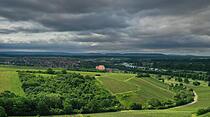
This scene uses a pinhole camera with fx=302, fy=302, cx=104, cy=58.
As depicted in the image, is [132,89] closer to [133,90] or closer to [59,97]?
[133,90]

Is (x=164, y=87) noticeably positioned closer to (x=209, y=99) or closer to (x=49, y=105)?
(x=209, y=99)

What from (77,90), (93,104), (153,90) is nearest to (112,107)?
(93,104)

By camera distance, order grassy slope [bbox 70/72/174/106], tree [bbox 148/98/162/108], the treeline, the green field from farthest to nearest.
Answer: grassy slope [bbox 70/72/174/106] → the green field → tree [bbox 148/98/162/108] → the treeline

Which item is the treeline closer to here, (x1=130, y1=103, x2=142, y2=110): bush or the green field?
the green field

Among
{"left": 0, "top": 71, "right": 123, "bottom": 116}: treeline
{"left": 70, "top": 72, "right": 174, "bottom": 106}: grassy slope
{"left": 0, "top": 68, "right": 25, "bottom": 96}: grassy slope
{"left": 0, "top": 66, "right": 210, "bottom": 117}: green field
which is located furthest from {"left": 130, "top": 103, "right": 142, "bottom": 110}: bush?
{"left": 0, "top": 68, "right": 25, "bottom": 96}: grassy slope

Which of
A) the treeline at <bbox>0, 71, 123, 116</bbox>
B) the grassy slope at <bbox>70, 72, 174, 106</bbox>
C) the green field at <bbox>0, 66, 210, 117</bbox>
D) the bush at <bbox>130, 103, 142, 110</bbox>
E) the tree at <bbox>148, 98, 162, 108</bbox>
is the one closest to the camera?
the treeline at <bbox>0, 71, 123, 116</bbox>

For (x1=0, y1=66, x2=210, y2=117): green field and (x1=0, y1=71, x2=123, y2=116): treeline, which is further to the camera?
(x1=0, y1=66, x2=210, y2=117): green field

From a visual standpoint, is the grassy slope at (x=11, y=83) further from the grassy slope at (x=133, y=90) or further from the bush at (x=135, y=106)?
the bush at (x=135, y=106)

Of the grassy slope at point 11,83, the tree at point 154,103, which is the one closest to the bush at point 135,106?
the tree at point 154,103

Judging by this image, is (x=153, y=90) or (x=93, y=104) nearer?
(x=93, y=104)

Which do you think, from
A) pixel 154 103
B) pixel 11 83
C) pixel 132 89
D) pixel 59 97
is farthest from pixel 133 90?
pixel 11 83
